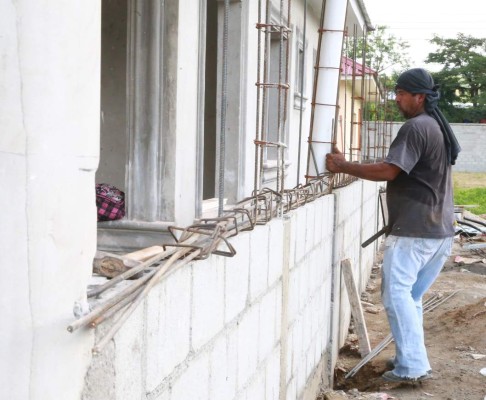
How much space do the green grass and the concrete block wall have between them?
18282 mm

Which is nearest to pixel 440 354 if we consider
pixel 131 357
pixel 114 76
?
pixel 114 76

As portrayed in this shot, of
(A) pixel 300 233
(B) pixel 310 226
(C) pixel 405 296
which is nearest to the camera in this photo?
(A) pixel 300 233

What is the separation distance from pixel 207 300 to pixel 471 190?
28.8 m

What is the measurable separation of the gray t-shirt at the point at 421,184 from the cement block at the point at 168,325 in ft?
11.6

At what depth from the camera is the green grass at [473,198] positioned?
23.1 m

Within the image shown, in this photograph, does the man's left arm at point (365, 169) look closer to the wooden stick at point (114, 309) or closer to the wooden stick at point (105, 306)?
the wooden stick at point (105, 306)

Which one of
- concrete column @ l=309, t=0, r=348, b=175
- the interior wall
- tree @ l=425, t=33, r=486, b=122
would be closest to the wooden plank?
concrete column @ l=309, t=0, r=348, b=175

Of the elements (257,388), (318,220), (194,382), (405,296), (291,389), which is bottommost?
(291,389)

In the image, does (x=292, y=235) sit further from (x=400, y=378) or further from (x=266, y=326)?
(x=400, y=378)

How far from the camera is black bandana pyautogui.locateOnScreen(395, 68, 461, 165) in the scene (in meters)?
5.85

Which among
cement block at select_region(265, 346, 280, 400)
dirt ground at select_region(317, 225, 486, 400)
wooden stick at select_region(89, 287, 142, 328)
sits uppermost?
wooden stick at select_region(89, 287, 142, 328)

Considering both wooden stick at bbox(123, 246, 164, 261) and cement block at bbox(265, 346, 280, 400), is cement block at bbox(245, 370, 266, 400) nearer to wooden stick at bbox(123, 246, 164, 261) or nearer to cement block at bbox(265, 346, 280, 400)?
cement block at bbox(265, 346, 280, 400)

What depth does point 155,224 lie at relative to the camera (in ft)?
17.4

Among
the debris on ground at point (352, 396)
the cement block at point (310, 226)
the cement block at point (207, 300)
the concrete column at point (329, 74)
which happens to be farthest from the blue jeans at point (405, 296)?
the cement block at point (207, 300)
